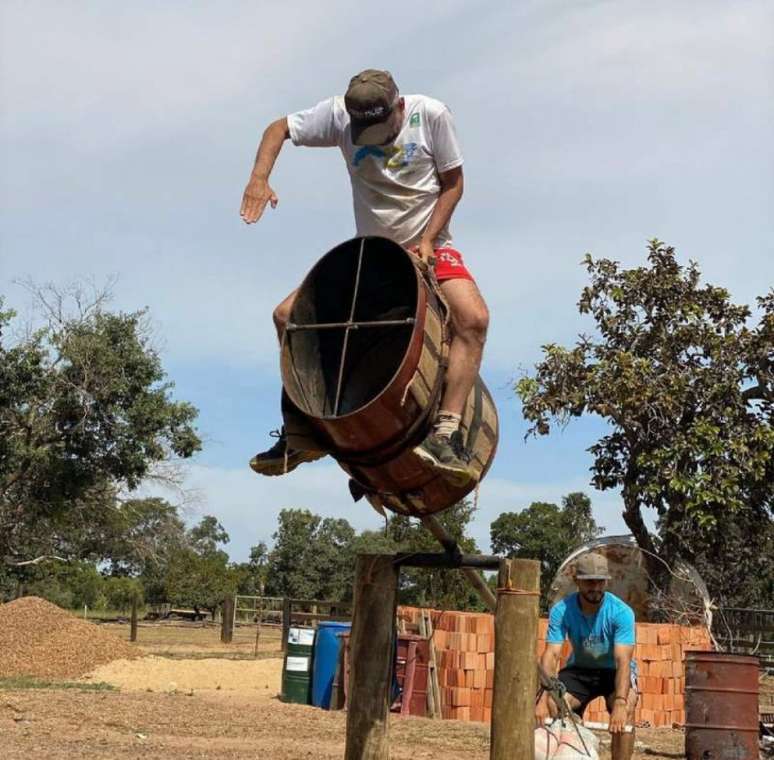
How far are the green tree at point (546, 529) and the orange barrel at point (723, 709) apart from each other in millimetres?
46105

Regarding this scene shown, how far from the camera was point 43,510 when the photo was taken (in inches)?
1125

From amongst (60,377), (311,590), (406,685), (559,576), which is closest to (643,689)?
(406,685)

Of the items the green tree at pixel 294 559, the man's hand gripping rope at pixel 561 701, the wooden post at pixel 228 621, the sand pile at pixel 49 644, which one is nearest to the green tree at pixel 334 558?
the green tree at pixel 294 559

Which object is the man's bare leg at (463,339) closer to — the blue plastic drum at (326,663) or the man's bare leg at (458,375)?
the man's bare leg at (458,375)

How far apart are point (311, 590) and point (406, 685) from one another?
50.7 m

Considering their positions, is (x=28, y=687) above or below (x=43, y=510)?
below

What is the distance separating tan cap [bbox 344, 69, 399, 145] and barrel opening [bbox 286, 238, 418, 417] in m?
0.50

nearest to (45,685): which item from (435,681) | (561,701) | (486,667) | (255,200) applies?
(435,681)

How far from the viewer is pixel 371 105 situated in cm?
534

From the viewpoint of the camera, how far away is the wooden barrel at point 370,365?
4.96m

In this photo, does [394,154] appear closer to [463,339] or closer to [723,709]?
[463,339]

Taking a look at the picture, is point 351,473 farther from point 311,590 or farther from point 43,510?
Answer: point 311,590

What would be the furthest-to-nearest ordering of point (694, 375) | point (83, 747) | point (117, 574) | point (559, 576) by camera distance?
point (117, 574)
point (694, 375)
point (559, 576)
point (83, 747)

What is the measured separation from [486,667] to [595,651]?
8.34 meters
